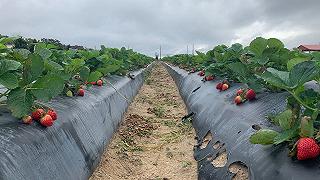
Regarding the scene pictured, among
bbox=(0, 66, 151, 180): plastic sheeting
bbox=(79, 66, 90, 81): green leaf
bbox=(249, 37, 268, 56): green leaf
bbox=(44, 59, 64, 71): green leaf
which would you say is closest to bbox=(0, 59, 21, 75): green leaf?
bbox=(0, 66, 151, 180): plastic sheeting

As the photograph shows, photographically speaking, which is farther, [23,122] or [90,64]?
[90,64]

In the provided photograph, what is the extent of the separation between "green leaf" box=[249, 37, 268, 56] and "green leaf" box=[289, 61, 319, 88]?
198 centimetres

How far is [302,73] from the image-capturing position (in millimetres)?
2514

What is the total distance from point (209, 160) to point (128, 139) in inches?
77.6

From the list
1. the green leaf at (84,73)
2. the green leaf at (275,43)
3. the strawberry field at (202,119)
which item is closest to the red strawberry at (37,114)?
the strawberry field at (202,119)

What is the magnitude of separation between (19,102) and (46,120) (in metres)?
0.28

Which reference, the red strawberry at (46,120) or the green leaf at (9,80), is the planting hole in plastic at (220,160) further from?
the green leaf at (9,80)

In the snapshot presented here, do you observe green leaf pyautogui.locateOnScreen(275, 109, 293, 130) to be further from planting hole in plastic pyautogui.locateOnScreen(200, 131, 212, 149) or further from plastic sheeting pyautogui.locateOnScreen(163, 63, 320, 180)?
planting hole in plastic pyautogui.locateOnScreen(200, 131, 212, 149)

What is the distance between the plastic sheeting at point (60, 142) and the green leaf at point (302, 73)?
186 centimetres

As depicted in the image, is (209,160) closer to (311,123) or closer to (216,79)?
(311,123)

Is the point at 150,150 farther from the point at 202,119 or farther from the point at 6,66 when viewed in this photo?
the point at 6,66

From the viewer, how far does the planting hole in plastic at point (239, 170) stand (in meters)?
3.03

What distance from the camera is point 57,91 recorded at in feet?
10.7

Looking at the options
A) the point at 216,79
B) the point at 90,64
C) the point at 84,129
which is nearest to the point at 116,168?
the point at 84,129
